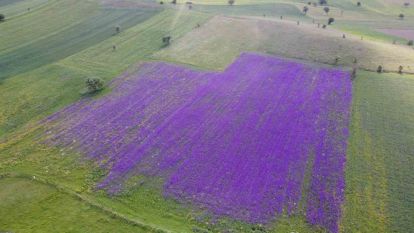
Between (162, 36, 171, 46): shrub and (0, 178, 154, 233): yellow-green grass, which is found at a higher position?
(162, 36, 171, 46): shrub

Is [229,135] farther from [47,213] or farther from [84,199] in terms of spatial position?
[47,213]

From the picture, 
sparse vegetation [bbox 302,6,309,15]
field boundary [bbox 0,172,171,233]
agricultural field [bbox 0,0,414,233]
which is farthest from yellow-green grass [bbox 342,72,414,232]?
sparse vegetation [bbox 302,6,309,15]

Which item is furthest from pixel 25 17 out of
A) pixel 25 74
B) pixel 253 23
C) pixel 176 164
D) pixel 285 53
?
pixel 176 164

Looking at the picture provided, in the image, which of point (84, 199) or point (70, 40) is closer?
point (84, 199)

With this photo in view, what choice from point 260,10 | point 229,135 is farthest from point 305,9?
point 229,135

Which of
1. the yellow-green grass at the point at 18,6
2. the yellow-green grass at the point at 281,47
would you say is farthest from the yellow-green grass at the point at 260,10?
the yellow-green grass at the point at 18,6

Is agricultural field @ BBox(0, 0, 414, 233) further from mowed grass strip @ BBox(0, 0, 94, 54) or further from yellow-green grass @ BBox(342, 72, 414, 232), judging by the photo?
mowed grass strip @ BBox(0, 0, 94, 54)
